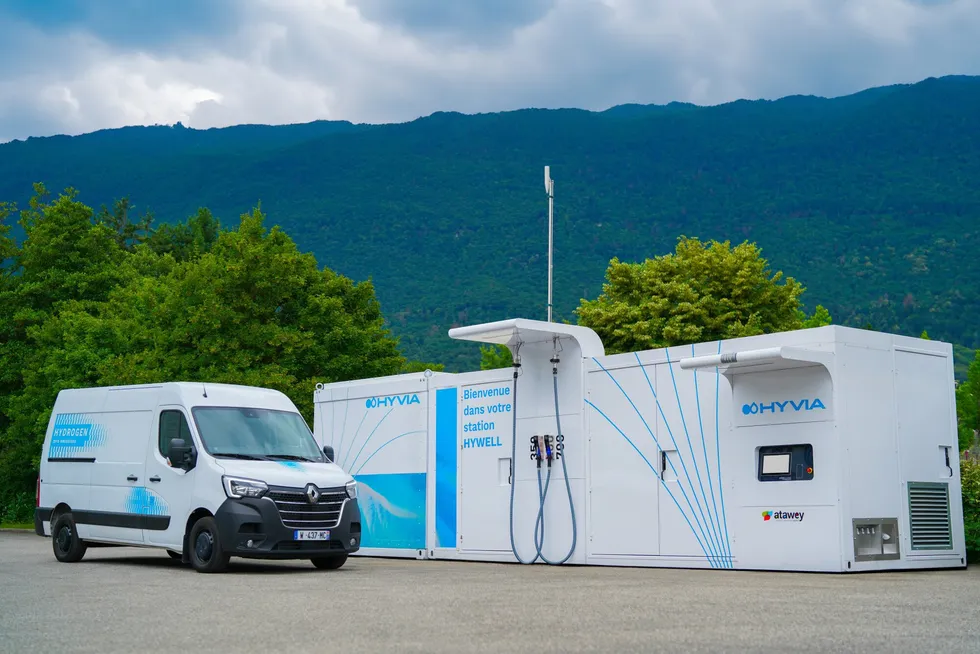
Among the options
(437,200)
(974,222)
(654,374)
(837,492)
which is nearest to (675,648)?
(837,492)

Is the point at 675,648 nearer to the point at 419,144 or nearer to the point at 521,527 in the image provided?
the point at 521,527

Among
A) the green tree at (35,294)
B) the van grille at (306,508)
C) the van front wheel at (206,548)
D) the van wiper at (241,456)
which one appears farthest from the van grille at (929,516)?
the green tree at (35,294)

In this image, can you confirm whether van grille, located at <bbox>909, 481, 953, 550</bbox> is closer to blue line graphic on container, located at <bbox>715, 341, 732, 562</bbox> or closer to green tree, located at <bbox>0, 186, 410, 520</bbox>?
blue line graphic on container, located at <bbox>715, 341, 732, 562</bbox>

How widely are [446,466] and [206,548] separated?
5.55 m

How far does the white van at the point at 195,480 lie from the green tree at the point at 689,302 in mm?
26544

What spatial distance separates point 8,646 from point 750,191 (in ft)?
482

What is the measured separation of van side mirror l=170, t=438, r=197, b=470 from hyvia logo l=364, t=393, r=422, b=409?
18.4 feet

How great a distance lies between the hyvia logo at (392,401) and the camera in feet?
66.3

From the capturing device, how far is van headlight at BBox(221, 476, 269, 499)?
1453 cm

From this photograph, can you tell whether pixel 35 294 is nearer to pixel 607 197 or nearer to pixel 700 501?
pixel 700 501

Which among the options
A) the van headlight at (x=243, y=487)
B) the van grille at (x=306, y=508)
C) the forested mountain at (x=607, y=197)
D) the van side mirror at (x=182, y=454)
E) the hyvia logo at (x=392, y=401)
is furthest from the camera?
the forested mountain at (x=607, y=197)

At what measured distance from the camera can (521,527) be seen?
18234 millimetres

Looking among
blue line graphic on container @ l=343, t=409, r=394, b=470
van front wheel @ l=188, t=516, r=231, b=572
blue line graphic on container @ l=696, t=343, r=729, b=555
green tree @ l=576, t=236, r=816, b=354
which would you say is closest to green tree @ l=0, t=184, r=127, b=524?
green tree @ l=576, t=236, r=816, b=354

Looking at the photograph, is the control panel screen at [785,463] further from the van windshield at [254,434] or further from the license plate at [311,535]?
the van windshield at [254,434]
